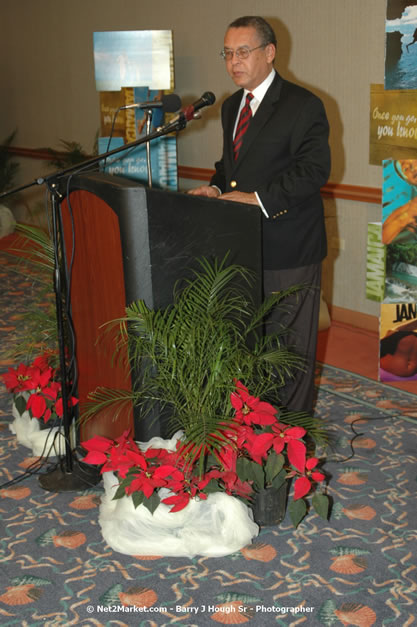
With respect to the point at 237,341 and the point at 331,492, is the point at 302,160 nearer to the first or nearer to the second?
the point at 237,341

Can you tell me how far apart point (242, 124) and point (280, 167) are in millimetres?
262

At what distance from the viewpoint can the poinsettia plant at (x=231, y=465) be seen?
2.34 m

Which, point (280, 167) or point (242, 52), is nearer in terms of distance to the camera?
point (242, 52)

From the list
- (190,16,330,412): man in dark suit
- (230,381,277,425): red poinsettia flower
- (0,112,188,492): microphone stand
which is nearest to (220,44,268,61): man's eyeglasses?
(190,16,330,412): man in dark suit

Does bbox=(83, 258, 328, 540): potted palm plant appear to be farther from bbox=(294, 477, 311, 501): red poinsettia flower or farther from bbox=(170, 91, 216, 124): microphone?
bbox=(170, 91, 216, 124): microphone

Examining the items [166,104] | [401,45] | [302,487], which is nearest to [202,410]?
[302,487]

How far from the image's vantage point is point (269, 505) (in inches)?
101

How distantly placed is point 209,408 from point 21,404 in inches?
46.2

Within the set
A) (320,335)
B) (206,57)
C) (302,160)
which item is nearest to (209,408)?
(302,160)

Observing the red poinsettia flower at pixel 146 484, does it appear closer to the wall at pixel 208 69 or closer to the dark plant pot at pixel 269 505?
the dark plant pot at pixel 269 505

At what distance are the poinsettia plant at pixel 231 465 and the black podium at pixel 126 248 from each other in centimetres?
15

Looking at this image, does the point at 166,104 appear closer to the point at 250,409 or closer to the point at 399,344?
the point at 250,409

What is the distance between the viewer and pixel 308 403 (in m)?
3.19

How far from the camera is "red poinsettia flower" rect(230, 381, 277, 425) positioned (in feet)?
7.82
